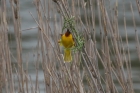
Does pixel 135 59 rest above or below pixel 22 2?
below

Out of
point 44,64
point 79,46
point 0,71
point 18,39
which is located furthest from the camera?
point 0,71

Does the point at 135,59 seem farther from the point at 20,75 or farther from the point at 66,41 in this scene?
the point at 66,41

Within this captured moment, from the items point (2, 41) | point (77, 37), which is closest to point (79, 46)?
point (77, 37)

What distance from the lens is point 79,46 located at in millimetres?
1742

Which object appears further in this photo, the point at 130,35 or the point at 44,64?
the point at 130,35

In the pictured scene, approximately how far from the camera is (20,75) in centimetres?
241

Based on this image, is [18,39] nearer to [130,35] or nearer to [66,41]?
[66,41]

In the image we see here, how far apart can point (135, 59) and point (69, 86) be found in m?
2.50

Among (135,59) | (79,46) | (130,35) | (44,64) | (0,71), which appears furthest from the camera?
(130,35)

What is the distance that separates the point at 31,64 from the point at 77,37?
10.2ft

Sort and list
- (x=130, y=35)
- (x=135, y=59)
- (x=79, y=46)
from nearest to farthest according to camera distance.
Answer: (x=79, y=46) → (x=135, y=59) → (x=130, y=35)

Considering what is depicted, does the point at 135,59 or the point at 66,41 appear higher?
the point at 66,41

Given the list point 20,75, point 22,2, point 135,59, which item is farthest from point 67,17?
point 22,2

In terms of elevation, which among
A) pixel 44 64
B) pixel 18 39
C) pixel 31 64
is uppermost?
pixel 18 39
